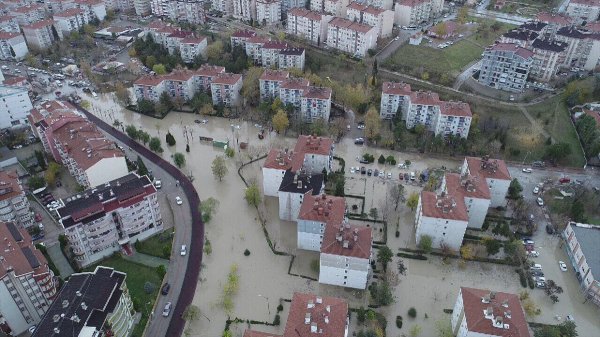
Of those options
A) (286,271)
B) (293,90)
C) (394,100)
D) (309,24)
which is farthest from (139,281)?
(309,24)

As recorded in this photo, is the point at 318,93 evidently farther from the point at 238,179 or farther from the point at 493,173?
the point at 493,173

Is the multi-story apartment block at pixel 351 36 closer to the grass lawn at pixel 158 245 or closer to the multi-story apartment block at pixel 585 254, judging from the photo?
the multi-story apartment block at pixel 585 254

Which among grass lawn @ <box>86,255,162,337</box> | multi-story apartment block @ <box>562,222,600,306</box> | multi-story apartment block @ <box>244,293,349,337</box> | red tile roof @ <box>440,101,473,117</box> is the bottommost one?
grass lawn @ <box>86,255,162,337</box>

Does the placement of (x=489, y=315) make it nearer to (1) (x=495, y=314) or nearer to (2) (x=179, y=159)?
(1) (x=495, y=314)

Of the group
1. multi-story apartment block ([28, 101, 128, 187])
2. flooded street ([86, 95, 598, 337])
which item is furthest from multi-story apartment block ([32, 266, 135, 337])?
multi-story apartment block ([28, 101, 128, 187])

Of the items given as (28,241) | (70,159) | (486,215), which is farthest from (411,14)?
(28,241)

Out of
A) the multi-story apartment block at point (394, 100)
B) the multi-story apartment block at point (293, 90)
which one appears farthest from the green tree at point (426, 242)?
the multi-story apartment block at point (293, 90)

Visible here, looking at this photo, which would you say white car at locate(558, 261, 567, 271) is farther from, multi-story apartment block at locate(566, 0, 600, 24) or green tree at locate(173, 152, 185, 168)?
multi-story apartment block at locate(566, 0, 600, 24)
